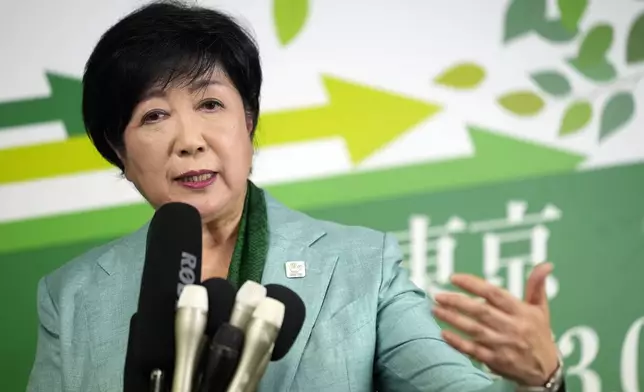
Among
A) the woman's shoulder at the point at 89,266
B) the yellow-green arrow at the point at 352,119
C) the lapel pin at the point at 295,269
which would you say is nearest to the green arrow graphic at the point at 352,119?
the yellow-green arrow at the point at 352,119

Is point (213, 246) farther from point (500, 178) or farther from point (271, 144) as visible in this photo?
point (500, 178)

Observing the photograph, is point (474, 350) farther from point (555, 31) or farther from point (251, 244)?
point (555, 31)

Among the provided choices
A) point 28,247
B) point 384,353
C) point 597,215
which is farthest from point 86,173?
point 597,215

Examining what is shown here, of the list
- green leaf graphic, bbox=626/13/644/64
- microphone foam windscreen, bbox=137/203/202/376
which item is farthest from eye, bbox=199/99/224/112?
green leaf graphic, bbox=626/13/644/64

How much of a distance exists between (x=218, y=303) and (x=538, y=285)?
1.22ft

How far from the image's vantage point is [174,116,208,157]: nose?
1.71 m

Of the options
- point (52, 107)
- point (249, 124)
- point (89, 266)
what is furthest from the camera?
point (52, 107)

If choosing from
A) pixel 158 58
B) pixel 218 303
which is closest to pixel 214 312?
pixel 218 303

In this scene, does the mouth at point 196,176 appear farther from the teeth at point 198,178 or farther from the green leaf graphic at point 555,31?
the green leaf graphic at point 555,31

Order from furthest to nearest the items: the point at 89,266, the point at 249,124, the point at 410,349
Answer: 1. the point at 249,124
2. the point at 89,266
3. the point at 410,349

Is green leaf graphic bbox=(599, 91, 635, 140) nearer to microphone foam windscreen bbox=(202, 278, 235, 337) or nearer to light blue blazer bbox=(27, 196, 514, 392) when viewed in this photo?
light blue blazer bbox=(27, 196, 514, 392)

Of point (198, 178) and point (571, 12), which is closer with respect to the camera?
point (198, 178)

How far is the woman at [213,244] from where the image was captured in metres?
1.58

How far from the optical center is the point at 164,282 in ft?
3.71
